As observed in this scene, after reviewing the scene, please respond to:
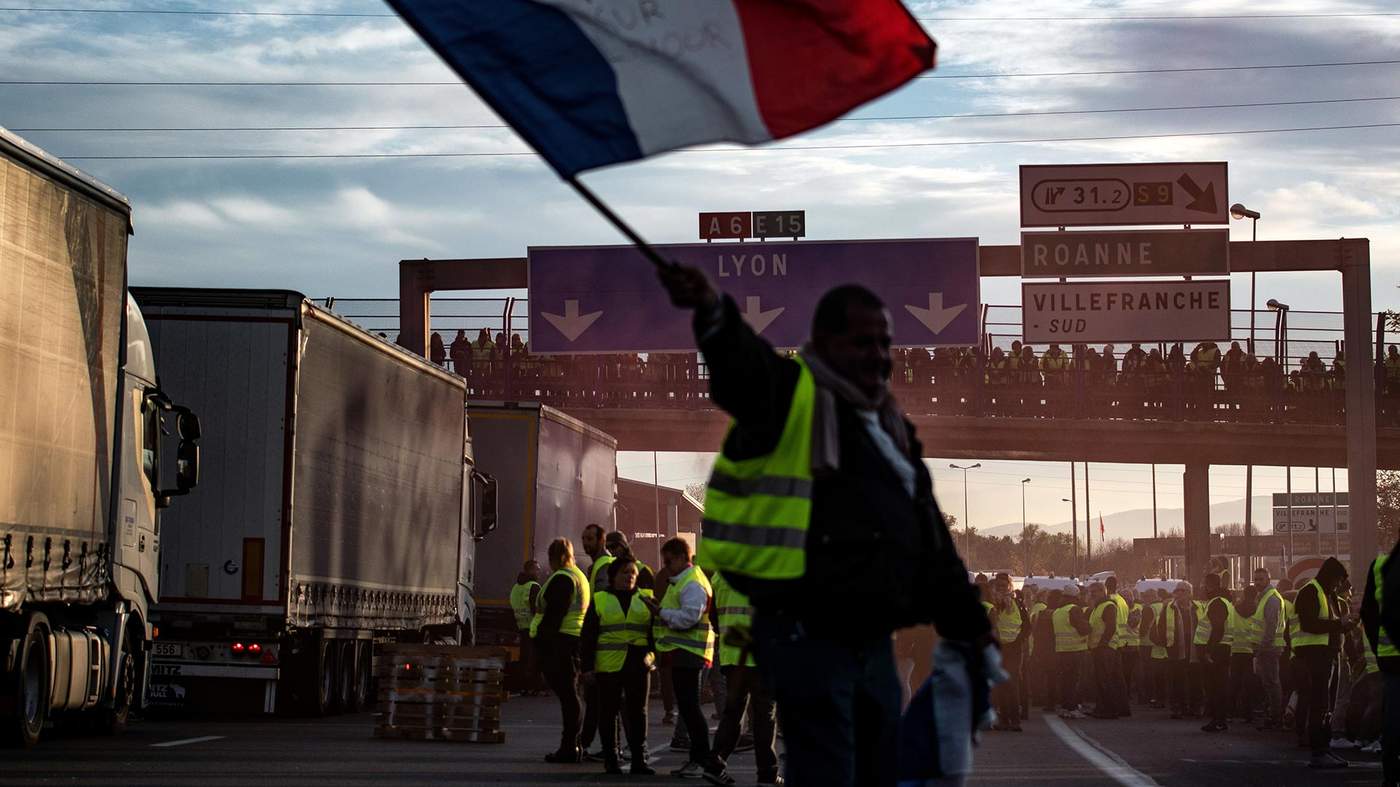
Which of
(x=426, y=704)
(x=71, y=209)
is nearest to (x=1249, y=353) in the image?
(x=426, y=704)

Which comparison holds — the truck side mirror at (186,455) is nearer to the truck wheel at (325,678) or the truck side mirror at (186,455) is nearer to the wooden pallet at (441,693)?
the wooden pallet at (441,693)

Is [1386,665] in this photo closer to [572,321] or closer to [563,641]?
[563,641]

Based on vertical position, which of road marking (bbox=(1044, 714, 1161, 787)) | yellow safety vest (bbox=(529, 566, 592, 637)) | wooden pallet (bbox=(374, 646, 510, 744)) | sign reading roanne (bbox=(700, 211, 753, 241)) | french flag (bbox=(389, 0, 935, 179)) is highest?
sign reading roanne (bbox=(700, 211, 753, 241))

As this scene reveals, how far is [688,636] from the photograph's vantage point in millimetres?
15078

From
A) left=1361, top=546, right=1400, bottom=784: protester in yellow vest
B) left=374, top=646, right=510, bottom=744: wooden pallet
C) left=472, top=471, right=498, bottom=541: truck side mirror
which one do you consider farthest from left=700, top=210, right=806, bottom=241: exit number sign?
left=1361, top=546, right=1400, bottom=784: protester in yellow vest

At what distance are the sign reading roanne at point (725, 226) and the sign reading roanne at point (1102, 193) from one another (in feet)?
12.8

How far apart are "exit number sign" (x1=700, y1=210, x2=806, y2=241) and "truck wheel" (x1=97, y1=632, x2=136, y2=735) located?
551 inches

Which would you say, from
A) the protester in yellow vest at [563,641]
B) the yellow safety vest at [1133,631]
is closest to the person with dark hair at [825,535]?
the protester in yellow vest at [563,641]

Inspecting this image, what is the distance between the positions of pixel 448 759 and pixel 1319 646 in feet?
23.8

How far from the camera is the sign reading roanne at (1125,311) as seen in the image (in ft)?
96.9

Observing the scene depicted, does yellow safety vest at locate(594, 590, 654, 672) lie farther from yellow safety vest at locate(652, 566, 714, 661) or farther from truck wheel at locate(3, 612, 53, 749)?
truck wheel at locate(3, 612, 53, 749)

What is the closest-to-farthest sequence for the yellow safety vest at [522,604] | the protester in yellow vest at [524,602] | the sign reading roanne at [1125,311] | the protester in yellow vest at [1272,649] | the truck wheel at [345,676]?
the truck wheel at [345,676] < the protester in yellow vest at [1272,649] < the protester in yellow vest at [524,602] < the yellow safety vest at [522,604] < the sign reading roanne at [1125,311]

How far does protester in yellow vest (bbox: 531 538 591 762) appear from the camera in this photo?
16.1 metres

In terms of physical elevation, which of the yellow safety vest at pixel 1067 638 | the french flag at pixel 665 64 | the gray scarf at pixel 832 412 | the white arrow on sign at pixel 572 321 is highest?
the white arrow on sign at pixel 572 321
